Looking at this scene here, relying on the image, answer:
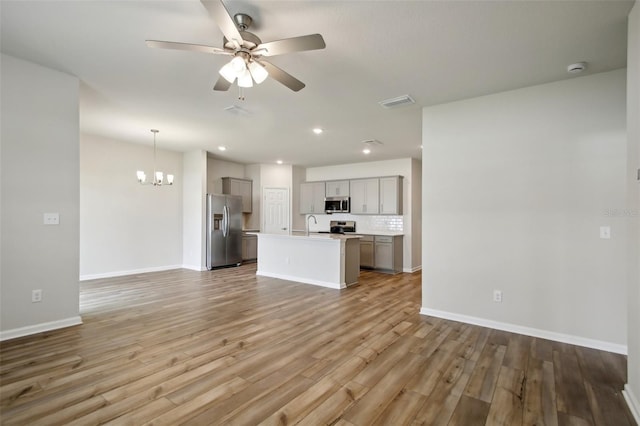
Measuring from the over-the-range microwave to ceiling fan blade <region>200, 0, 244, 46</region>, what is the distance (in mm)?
6048

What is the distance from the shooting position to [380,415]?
6.46ft

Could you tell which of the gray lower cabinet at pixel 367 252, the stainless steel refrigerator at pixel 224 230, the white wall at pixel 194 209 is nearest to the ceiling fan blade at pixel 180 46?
the white wall at pixel 194 209

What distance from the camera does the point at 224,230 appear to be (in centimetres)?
735

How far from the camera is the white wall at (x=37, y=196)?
9.98ft

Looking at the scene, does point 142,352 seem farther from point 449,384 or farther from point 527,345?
point 527,345

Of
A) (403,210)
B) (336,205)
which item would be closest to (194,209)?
(336,205)

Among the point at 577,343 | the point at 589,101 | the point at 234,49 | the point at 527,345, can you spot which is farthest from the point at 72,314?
the point at 589,101

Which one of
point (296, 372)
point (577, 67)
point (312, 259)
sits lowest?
point (296, 372)

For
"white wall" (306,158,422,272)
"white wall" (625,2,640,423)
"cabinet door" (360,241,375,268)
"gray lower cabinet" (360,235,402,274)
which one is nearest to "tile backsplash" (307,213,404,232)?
"white wall" (306,158,422,272)

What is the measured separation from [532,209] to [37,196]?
17.4ft

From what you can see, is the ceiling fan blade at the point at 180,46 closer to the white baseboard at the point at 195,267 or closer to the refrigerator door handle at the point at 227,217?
the refrigerator door handle at the point at 227,217

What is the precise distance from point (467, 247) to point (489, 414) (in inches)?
81.7

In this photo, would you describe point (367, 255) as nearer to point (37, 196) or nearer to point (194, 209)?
point (194, 209)

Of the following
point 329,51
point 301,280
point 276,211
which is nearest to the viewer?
point 329,51
